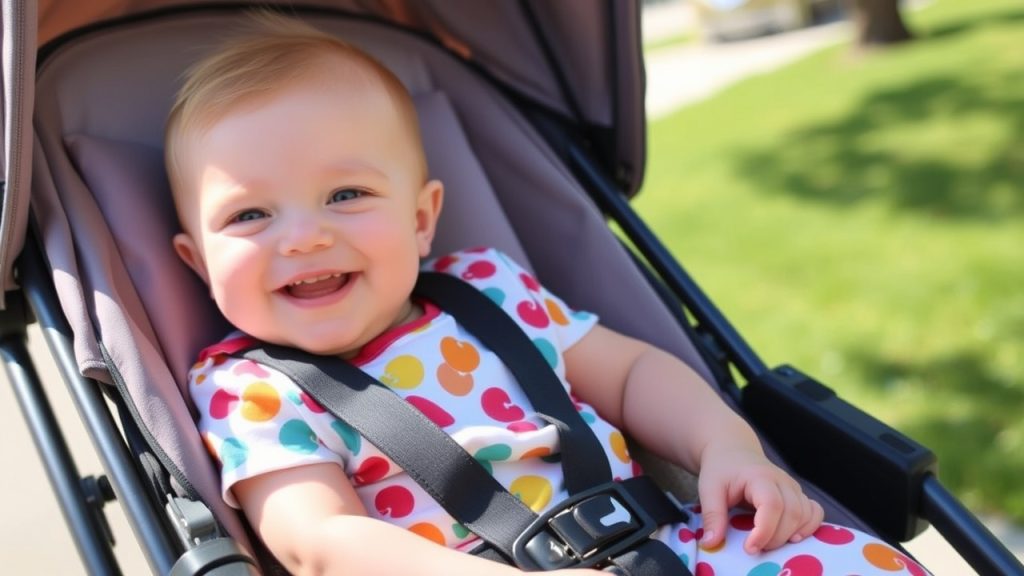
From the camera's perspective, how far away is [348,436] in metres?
1.58

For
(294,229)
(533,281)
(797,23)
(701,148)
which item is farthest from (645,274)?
(797,23)

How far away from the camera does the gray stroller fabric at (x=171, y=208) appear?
1.56 m

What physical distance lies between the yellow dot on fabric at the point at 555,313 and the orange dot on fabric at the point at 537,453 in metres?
0.32

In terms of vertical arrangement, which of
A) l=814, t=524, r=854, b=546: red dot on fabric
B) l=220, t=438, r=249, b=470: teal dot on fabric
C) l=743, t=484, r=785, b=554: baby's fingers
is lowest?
l=814, t=524, r=854, b=546: red dot on fabric

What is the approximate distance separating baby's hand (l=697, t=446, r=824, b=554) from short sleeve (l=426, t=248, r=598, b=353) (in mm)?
370

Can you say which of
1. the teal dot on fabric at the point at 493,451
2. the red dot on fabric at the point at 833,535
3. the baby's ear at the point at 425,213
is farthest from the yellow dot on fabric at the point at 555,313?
the red dot on fabric at the point at 833,535

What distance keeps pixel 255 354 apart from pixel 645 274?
800mm

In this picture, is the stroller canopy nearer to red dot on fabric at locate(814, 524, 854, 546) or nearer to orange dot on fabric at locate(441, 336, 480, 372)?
orange dot on fabric at locate(441, 336, 480, 372)

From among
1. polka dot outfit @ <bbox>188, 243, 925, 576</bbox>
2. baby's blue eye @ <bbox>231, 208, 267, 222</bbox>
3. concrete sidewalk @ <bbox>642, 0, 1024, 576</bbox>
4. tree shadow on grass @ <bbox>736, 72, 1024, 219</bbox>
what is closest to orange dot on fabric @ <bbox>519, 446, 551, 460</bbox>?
polka dot outfit @ <bbox>188, 243, 925, 576</bbox>

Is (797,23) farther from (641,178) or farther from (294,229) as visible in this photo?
(294,229)

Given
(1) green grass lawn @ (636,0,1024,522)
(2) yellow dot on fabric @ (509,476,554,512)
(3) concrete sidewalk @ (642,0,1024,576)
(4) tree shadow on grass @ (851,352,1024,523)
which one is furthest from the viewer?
(3) concrete sidewalk @ (642,0,1024,576)

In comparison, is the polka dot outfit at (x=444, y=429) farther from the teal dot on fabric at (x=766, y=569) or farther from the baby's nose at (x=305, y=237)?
the baby's nose at (x=305, y=237)

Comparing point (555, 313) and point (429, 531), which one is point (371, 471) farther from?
point (555, 313)

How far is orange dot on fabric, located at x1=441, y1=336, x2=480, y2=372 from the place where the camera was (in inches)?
67.9
